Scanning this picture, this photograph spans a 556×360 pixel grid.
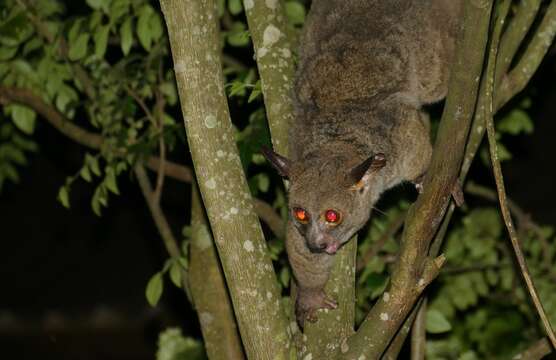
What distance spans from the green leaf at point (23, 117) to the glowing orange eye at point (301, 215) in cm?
209

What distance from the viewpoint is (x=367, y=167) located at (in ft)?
13.4

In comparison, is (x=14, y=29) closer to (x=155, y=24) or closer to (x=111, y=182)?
(x=155, y=24)

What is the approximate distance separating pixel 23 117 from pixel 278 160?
7.29ft

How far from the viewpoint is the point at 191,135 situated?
3.27m

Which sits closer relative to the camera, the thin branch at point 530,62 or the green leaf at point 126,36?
the thin branch at point 530,62

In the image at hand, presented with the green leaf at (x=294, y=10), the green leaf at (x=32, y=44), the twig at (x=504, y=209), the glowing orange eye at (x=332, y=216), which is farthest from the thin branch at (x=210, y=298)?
the twig at (x=504, y=209)

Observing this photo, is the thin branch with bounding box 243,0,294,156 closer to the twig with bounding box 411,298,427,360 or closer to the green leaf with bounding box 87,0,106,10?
the twig with bounding box 411,298,427,360

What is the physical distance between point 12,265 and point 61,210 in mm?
860

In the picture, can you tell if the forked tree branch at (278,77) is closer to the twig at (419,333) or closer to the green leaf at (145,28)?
the twig at (419,333)

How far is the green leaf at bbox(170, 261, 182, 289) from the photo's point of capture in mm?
4375

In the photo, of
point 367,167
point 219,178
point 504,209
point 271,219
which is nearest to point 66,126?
point 271,219

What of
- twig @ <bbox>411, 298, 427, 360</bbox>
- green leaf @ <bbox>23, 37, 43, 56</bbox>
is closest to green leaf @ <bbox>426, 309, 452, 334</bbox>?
twig @ <bbox>411, 298, 427, 360</bbox>

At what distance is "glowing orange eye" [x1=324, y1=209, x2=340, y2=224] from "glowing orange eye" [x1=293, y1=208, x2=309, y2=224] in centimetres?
11

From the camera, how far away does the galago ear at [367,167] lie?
4082 mm
